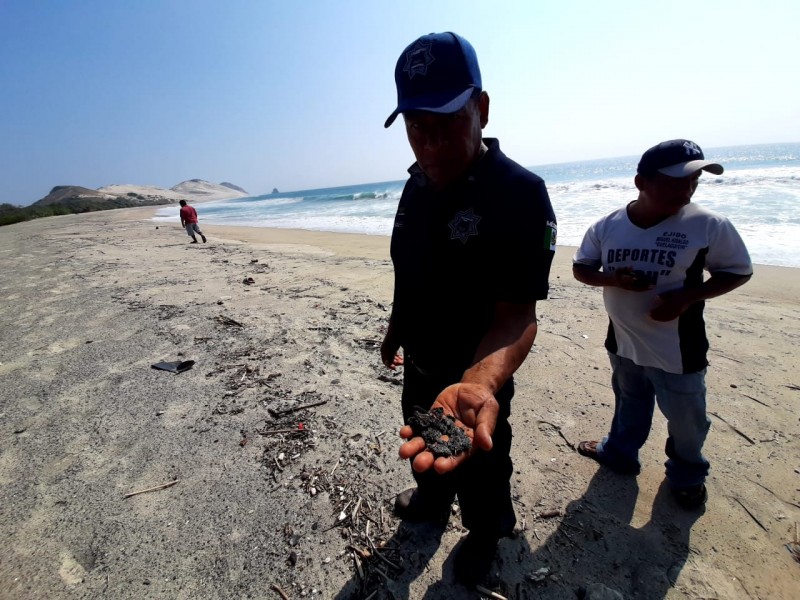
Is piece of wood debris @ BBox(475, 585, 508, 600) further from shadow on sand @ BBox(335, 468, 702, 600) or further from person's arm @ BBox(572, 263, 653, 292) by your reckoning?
person's arm @ BBox(572, 263, 653, 292)

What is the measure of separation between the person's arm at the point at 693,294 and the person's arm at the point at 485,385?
39.2 inches

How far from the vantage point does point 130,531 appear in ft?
7.00

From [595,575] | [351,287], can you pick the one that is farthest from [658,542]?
[351,287]

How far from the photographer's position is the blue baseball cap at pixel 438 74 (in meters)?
1.36

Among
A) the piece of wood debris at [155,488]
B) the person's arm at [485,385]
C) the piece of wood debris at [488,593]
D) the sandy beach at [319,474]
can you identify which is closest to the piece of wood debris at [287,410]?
the sandy beach at [319,474]

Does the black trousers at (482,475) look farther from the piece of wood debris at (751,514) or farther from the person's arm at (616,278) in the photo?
the piece of wood debris at (751,514)

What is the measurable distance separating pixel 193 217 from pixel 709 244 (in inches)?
611

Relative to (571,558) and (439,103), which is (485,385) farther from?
(571,558)

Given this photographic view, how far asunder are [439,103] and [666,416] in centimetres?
215

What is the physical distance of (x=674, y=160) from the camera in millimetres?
1929

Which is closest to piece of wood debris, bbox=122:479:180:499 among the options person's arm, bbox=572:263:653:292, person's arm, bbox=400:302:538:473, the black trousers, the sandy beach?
the sandy beach

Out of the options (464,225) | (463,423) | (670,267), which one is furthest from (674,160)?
(463,423)

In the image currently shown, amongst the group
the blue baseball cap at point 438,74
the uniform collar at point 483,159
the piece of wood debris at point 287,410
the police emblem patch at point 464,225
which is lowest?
the piece of wood debris at point 287,410

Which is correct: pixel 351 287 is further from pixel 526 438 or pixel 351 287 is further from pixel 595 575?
pixel 595 575
